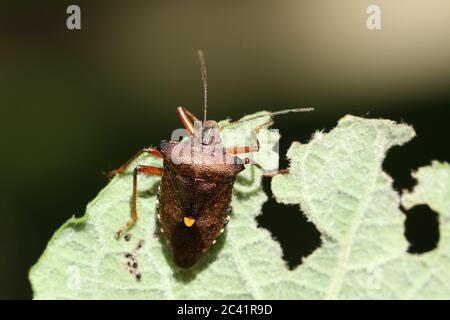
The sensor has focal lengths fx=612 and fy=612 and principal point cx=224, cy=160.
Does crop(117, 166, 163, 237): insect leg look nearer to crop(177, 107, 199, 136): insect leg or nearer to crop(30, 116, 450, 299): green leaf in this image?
crop(30, 116, 450, 299): green leaf

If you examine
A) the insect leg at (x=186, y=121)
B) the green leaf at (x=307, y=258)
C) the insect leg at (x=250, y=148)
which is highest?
the insect leg at (x=186, y=121)

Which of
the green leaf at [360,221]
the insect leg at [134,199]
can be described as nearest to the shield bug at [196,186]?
the insect leg at [134,199]

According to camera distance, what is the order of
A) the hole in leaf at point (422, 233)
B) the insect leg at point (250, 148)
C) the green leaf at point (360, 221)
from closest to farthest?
the green leaf at point (360, 221) < the hole in leaf at point (422, 233) < the insect leg at point (250, 148)

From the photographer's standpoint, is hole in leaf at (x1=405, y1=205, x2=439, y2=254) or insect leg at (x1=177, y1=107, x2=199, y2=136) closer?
hole in leaf at (x1=405, y1=205, x2=439, y2=254)

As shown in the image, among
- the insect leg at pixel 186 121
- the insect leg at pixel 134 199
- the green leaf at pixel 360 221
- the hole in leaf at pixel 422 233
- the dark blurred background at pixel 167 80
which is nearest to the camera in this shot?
the green leaf at pixel 360 221

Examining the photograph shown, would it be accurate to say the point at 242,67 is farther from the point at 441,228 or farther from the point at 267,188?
the point at 441,228

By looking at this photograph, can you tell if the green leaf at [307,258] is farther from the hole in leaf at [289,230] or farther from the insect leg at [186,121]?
the insect leg at [186,121]

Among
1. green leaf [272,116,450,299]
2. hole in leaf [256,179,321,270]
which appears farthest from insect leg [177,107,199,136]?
green leaf [272,116,450,299]
